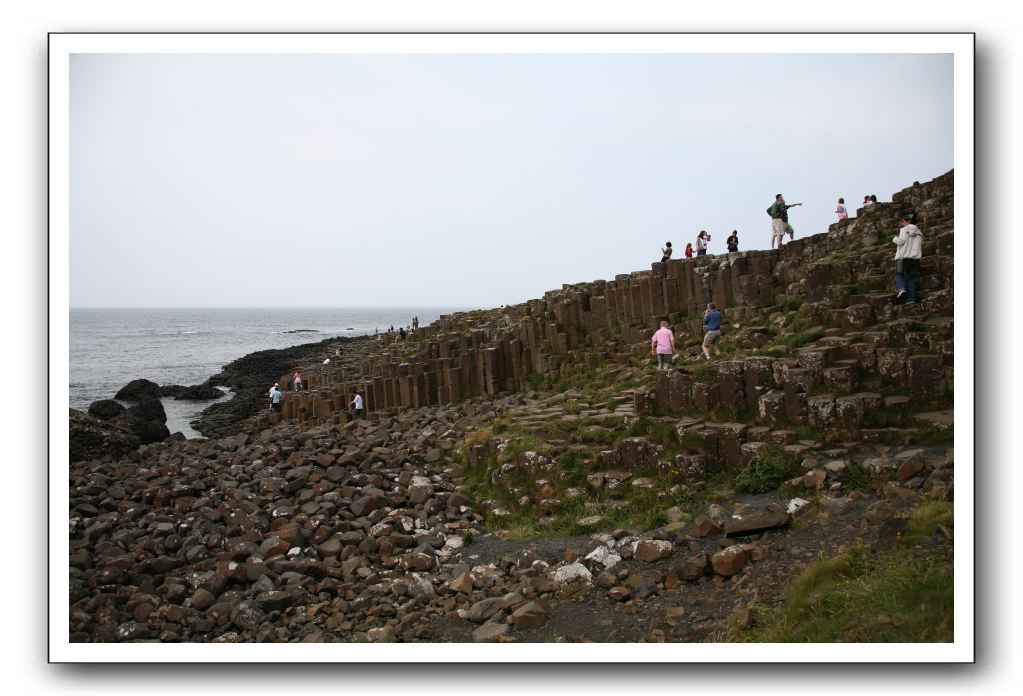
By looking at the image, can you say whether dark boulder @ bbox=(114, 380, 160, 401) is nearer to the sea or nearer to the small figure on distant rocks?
the sea

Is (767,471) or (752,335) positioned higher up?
(752,335)

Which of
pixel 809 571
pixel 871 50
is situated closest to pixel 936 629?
pixel 809 571

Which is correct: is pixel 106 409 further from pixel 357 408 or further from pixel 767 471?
pixel 767 471

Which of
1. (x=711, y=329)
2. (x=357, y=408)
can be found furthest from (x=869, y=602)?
(x=357, y=408)

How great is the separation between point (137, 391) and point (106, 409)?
19.8ft

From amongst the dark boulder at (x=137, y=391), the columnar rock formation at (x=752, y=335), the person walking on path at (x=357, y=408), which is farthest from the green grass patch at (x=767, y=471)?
the dark boulder at (x=137, y=391)

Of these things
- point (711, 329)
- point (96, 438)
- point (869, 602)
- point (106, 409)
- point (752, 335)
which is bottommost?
point (869, 602)

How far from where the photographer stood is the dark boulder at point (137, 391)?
26172mm

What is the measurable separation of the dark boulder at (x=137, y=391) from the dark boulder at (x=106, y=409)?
272 cm

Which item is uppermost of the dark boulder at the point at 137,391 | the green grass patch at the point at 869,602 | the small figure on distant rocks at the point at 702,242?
the small figure on distant rocks at the point at 702,242

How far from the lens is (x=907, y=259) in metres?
11.4

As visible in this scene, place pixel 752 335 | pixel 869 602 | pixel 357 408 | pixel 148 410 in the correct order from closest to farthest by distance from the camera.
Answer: pixel 869 602, pixel 752 335, pixel 357 408, pixel 148 410

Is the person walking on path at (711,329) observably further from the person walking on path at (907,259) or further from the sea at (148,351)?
the sea at (148,351)

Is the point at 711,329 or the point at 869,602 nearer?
the point at 869,602
